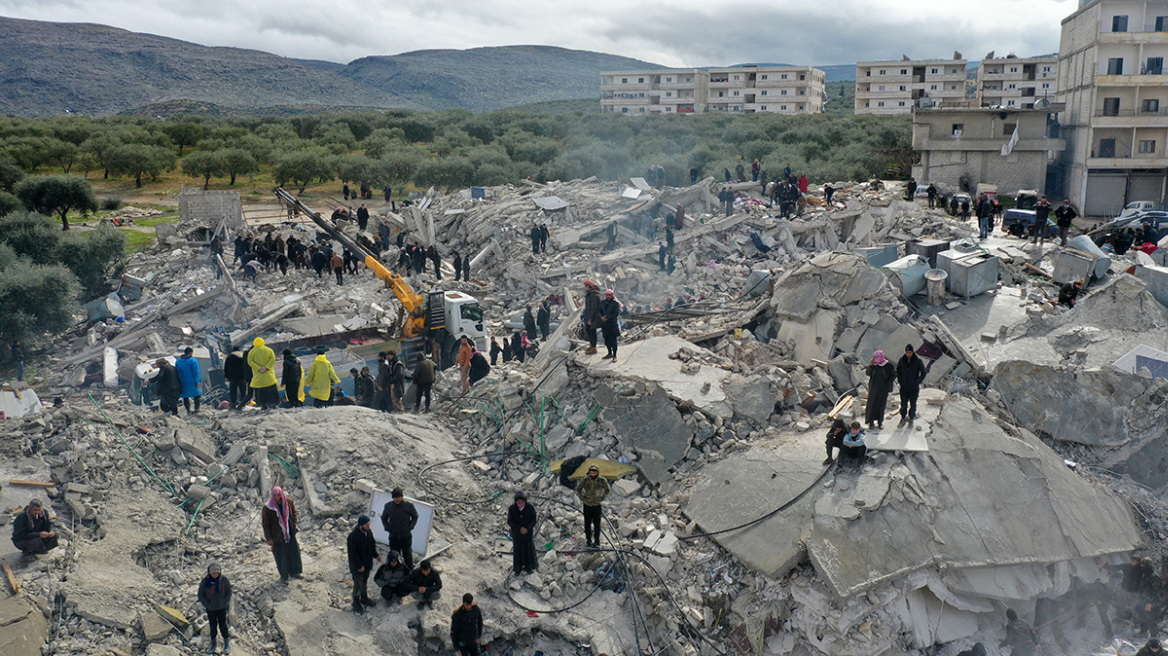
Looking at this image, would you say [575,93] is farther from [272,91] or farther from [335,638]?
[335,638]

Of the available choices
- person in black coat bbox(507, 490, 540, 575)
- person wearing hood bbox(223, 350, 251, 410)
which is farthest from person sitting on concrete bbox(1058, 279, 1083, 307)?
person wearing hood bbox(223, 350, 251, 410)

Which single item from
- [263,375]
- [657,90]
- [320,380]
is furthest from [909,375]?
[657,90]

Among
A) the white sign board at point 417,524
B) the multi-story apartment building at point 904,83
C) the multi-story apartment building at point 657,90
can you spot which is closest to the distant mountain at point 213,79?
the multi-story apartment building at point 657,90

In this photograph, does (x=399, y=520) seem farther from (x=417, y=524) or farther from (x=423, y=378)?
(x=423, y=378)

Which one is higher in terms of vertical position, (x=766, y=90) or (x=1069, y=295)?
(x=766, y=90)

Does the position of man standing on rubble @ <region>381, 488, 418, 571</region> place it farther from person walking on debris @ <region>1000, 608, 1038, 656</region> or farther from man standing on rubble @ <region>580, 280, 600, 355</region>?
person walking on debris @ <region>1000, 608, 1038, 656</region>

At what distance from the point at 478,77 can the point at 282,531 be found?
168 meters

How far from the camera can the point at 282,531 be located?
8039 mm

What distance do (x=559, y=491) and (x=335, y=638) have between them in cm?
345

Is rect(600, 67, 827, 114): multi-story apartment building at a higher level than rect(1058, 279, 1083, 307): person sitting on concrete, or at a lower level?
higher

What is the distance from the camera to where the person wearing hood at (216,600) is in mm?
7121

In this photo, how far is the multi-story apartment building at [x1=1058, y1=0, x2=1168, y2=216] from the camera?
108 feet

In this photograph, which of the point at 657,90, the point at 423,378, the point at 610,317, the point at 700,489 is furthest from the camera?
the point at 657,90

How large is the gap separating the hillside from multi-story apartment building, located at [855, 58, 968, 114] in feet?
285
